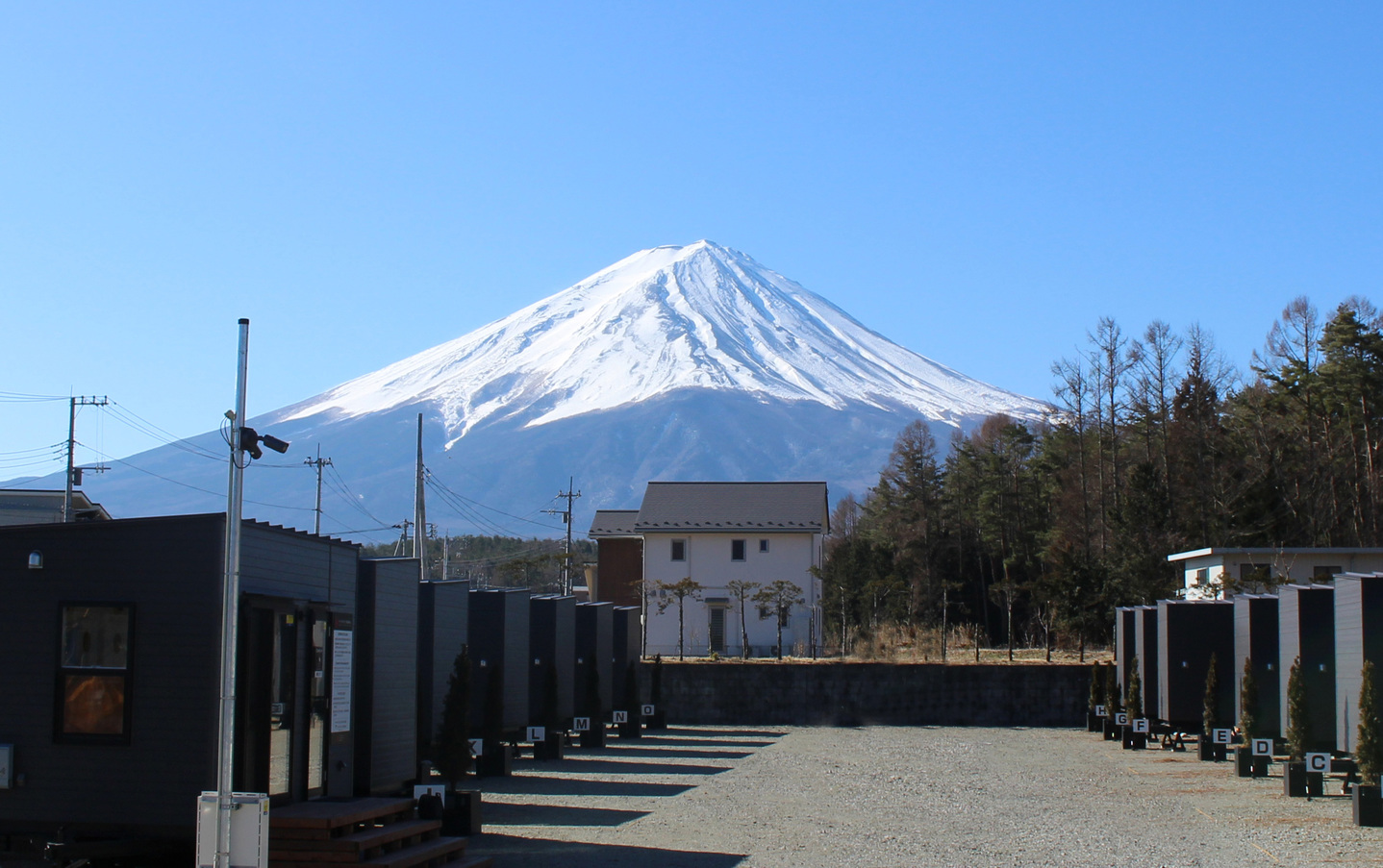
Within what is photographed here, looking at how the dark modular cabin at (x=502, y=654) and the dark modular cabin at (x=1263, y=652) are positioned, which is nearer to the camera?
the dark modular cabin at (x=1263, y=652)

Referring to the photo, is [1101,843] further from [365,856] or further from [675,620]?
[675,620]

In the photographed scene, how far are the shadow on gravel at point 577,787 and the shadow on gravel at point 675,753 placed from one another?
14.3 feet

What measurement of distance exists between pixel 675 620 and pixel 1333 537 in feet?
67.4

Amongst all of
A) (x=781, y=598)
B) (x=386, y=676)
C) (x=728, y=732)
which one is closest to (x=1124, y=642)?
(x=728, y=732)

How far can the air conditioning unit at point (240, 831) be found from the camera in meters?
7.66

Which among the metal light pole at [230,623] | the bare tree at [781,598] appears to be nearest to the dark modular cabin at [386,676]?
the metal light pole at [230,623]

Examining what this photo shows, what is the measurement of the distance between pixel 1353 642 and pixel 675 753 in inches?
439

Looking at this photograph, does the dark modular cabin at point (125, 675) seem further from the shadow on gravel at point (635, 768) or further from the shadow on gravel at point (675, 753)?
the shadow on gravel at point (675, 753)

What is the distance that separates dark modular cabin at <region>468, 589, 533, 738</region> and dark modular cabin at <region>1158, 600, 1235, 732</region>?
1036cm

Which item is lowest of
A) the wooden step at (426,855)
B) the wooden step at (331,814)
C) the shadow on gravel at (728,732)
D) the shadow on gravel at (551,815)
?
the shadow on gravel at (728,732)

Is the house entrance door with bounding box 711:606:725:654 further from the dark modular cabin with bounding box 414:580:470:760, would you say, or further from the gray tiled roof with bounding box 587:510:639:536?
the dark modular cabin with bounding box 414:580:470:760

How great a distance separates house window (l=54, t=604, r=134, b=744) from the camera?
10.2 meters

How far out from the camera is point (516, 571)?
50.2 m

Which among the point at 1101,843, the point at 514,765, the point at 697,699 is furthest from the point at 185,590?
the point at 697,699
